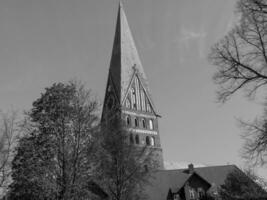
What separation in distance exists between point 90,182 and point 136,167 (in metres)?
8.34

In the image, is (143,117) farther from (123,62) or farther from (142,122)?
(123,62)

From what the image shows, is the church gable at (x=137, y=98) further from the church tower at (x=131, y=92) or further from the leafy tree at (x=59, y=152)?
the leafy tree at (x=59, y=152)

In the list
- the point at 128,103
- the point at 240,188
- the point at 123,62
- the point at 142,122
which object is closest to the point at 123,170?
the point at 240,188

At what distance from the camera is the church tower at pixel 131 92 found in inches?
1783

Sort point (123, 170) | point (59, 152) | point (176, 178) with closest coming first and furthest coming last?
point (59, 152), point (123, 170), point (176, 178)

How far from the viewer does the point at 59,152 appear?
1397 centimetres

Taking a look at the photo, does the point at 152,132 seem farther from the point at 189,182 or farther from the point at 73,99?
the point at 73,99

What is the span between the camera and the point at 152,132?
46.8 metres

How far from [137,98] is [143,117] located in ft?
11.5

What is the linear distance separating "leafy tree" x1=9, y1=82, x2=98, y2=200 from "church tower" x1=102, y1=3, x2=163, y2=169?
86.8 ft

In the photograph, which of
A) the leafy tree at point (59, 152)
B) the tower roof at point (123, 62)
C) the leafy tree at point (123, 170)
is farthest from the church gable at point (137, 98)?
the leafy tree at point (59, 152)

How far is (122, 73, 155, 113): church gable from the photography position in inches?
1852

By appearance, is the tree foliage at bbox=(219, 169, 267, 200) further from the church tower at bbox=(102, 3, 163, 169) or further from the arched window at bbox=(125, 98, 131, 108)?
the arched window at bbox=(125, 98, 131, 108)

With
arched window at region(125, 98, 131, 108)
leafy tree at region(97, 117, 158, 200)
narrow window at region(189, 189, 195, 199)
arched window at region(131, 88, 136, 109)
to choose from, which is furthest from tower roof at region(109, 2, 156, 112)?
leafy tree at region(97, 117, 158, 200)
